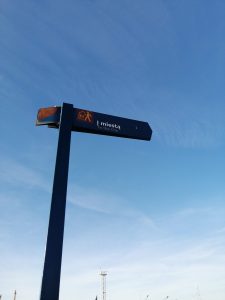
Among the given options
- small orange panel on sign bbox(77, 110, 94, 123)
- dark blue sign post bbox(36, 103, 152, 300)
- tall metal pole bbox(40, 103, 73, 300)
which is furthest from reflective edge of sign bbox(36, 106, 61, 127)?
small orange panel on sign bbox(77, 110, 94, 123)

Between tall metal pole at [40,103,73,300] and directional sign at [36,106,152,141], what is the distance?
0.52 meters

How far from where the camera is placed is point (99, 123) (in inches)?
760

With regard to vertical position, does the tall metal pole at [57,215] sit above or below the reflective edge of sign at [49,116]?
below

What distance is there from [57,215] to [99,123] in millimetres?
5679

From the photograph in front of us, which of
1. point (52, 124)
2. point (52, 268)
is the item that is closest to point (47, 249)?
point (52, 268)

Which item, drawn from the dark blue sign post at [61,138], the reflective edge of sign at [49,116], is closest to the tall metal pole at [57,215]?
the dark blue sign post at [61,138]

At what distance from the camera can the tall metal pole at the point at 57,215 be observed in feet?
48.6

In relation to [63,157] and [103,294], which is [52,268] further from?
[103,294]

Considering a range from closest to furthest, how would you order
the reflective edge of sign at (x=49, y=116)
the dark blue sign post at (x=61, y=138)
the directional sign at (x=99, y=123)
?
the dark blue sign post at (x=61, y=138), the reflective edge of sign at (x=49, y=116), the directional sign at (x=99, y=123)

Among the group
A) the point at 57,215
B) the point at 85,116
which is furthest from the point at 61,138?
the point at 57,215

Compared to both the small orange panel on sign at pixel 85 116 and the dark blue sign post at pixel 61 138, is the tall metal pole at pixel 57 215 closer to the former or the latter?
the dark blue sign post at pixel 61 138

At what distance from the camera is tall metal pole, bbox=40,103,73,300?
1481 cm

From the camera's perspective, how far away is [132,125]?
20.1 m

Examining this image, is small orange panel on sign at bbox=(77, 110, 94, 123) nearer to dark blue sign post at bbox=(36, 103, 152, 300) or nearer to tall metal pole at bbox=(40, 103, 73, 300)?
dark blue sign post at bbox=(36, 103, 152, 300)
